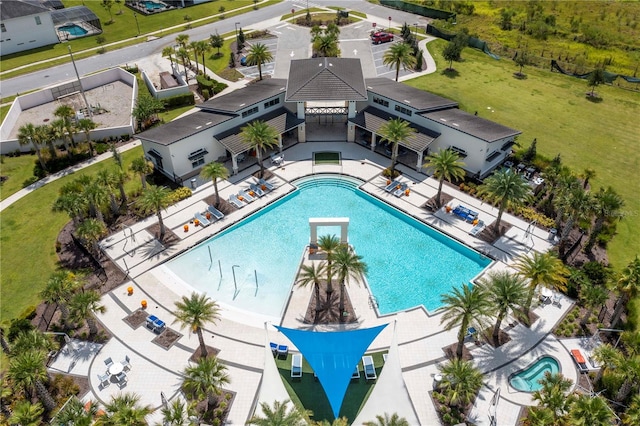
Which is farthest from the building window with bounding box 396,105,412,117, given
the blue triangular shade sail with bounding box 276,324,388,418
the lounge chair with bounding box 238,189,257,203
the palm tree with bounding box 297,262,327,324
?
the blue triangular shade sail with bounding box 276,324,388,418

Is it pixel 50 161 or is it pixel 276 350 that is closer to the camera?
pixel 276 350

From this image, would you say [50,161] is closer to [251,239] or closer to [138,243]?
[138,243]

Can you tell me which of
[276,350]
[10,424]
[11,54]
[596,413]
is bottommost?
[276,350]

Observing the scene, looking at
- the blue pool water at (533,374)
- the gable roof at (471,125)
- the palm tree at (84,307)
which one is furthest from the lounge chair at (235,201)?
the blue pool water at (533,374)

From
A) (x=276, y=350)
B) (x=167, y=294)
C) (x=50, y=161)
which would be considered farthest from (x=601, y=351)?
(x=50, y=161)

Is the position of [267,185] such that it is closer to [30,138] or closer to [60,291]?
[60,291]

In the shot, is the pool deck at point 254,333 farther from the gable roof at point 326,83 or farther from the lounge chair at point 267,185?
the gable roof at point 326,83

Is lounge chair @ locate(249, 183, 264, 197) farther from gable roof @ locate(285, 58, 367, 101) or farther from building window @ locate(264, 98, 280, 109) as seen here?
building window @ locate(264, 98, 280, 109)

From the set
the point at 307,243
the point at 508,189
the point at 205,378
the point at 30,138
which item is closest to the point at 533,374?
the point at 508,189
